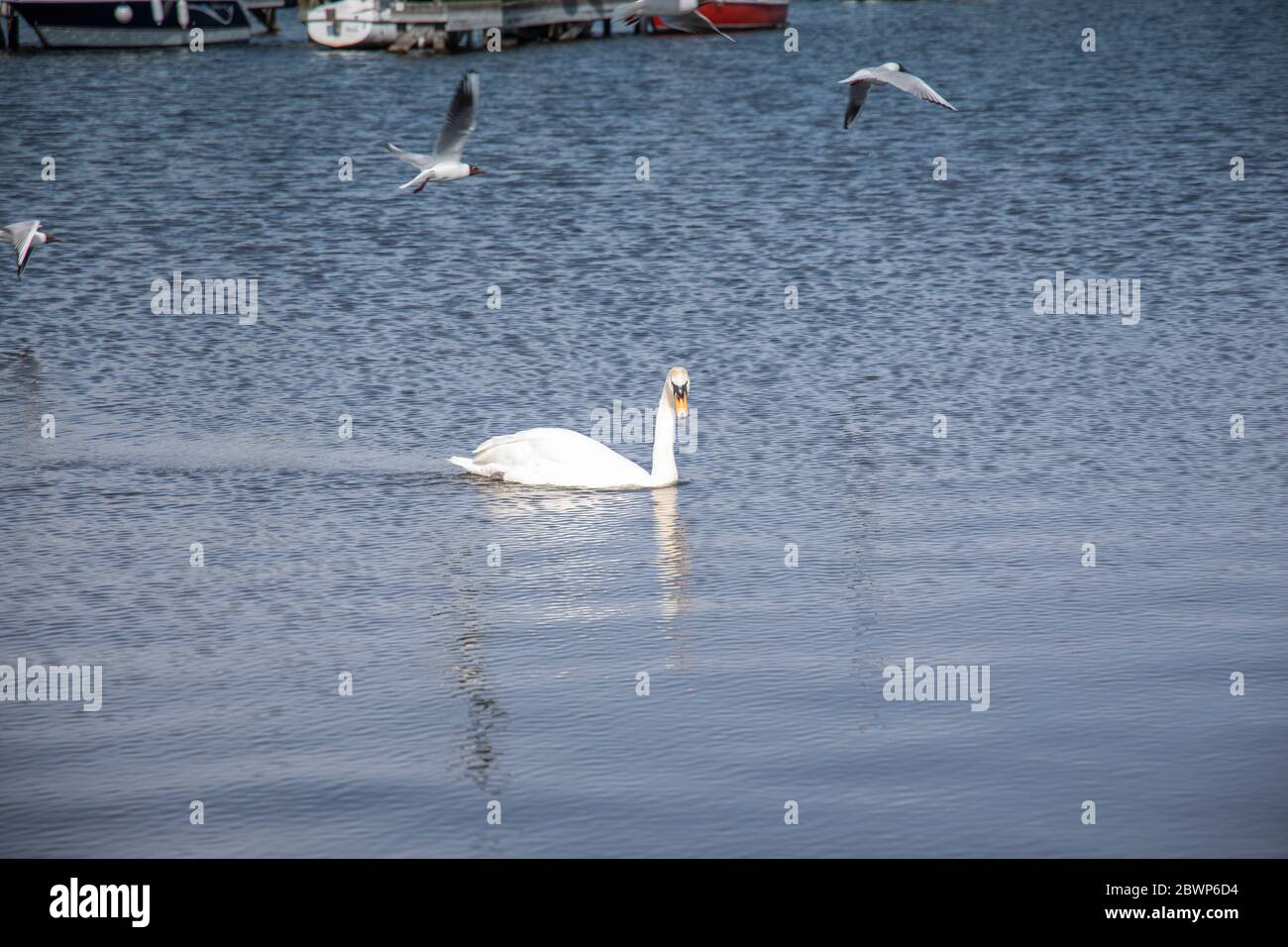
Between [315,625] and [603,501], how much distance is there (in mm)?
3810

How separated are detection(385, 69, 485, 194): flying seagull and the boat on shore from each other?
57.6 metres

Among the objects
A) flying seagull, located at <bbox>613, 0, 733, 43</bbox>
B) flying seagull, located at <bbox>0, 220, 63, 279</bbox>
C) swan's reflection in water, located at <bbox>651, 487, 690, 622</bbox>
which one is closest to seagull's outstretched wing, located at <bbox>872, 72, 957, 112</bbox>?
flying seagull, located at <bbox>613, 0, 733, 43</bbox>

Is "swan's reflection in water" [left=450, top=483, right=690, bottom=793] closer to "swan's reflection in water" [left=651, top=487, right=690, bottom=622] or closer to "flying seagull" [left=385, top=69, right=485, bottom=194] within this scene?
"swan's reflection in water" [left=651, top=487, right=690, bottom=622]

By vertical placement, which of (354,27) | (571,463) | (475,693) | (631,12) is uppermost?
(354,27)

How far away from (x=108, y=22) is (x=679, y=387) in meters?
61.0

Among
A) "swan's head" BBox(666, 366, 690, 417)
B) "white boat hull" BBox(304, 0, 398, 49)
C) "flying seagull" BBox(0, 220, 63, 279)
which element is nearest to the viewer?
"swan's head" BBox(666, 366, 690, 417)

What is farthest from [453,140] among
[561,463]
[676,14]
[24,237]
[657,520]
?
[24,237]

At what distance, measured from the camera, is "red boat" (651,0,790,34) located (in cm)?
7900

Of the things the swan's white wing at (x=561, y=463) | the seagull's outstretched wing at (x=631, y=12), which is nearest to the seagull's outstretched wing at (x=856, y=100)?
the seagull's outstretched wing at (x=631, y=12)

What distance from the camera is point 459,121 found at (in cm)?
1773

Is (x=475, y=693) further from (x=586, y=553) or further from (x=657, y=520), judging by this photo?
(x=657, y=520)

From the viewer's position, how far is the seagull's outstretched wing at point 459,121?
17.5m
